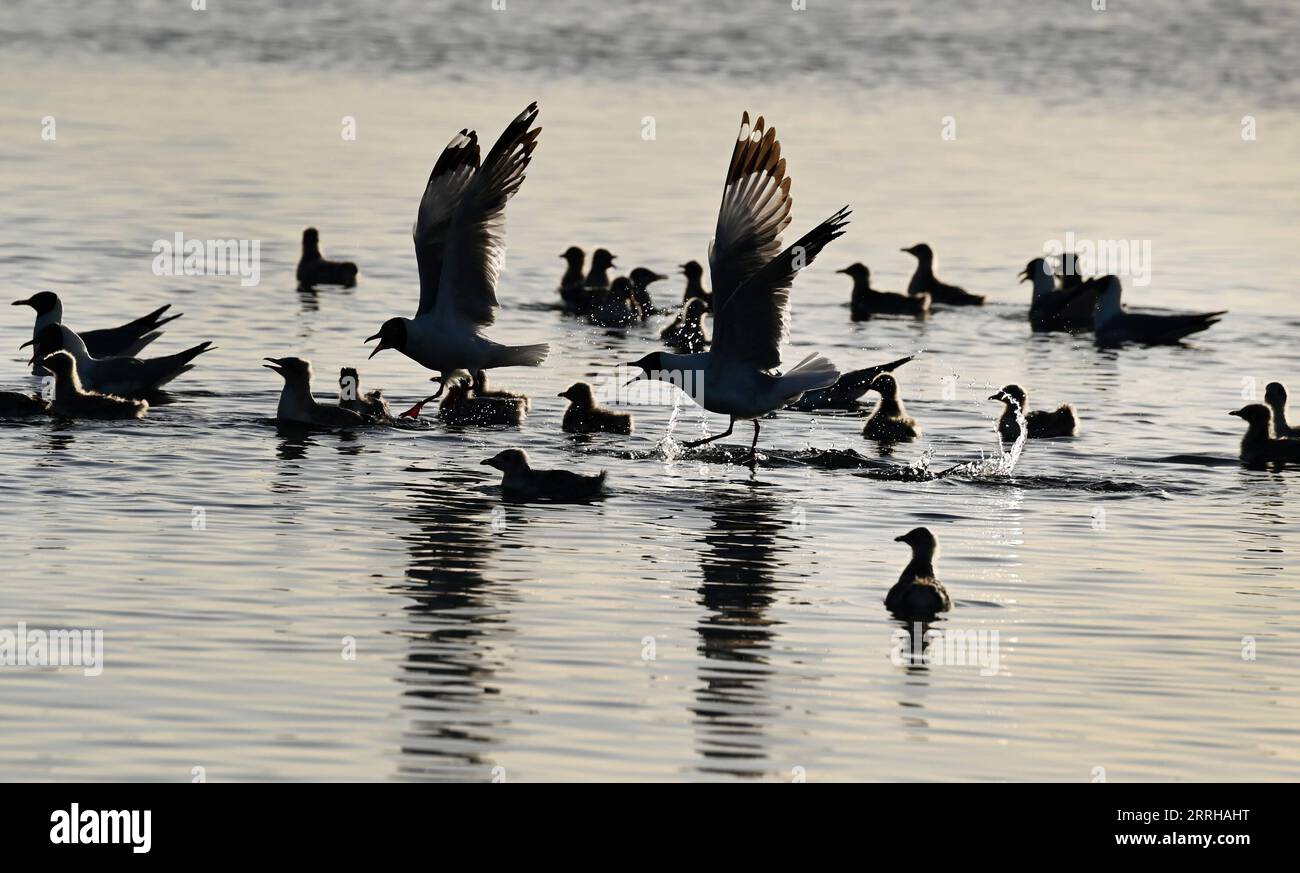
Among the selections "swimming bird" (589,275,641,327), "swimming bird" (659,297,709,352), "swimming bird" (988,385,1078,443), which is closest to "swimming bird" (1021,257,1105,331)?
"swimming bird" (659,297,709,352)

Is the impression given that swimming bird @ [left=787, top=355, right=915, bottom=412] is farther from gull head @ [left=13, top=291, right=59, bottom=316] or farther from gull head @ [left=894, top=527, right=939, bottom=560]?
gull head @ [left=894, top=527, right=939, bottom=560]

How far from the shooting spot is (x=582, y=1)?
6222 centimetres

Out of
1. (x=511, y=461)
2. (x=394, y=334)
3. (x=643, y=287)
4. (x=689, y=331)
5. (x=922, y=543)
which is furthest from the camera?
(x=643, y=287)

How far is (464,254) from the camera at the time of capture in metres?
16.6

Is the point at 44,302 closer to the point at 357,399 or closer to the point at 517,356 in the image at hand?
the point at 357,399

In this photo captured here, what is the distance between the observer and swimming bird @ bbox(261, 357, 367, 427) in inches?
652

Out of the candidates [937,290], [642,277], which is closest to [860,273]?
[937,290]

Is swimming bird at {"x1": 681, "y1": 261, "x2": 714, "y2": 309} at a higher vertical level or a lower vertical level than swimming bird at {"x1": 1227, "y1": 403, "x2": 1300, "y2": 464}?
higher

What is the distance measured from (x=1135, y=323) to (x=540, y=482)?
11108 millimetres

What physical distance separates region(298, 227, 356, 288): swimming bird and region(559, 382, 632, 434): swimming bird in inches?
314

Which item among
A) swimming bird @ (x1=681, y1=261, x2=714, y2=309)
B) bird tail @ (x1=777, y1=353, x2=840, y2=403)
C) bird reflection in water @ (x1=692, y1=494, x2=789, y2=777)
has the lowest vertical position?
bird reflection in water @ (x1=692, y1=494, x2=789, y2=777)

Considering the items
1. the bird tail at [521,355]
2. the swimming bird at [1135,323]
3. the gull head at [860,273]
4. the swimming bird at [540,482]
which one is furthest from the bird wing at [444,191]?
the swimming bird at [1135,323]

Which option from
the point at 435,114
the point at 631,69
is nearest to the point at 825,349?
the point at 435,114

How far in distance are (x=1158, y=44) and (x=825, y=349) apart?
36125 millimetres
